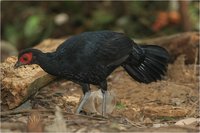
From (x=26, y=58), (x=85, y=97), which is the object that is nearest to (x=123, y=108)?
(x=85, y=97)

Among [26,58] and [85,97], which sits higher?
[26,58]

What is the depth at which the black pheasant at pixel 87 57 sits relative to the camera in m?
5.66

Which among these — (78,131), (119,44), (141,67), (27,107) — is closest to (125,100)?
(141,67)

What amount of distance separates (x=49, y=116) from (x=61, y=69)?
1.84 ft

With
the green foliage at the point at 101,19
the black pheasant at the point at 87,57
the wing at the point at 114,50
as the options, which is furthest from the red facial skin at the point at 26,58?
the green foliage at the point at 101,19

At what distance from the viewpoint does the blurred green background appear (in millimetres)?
11500

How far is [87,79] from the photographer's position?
5.77 m

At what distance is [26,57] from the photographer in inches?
219

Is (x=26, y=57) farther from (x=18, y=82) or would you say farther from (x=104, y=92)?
(x=104, y=92)

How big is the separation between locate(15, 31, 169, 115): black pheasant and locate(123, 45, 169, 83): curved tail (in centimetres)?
15

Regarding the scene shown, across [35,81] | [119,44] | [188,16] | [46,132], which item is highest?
[188,16]

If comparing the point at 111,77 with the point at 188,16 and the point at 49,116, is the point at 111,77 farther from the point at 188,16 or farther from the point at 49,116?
the point at 188,16

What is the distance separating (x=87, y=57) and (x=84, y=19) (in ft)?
21.8

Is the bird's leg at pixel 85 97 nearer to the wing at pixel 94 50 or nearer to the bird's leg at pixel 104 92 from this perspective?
the bird's leg at pixel 104 92
